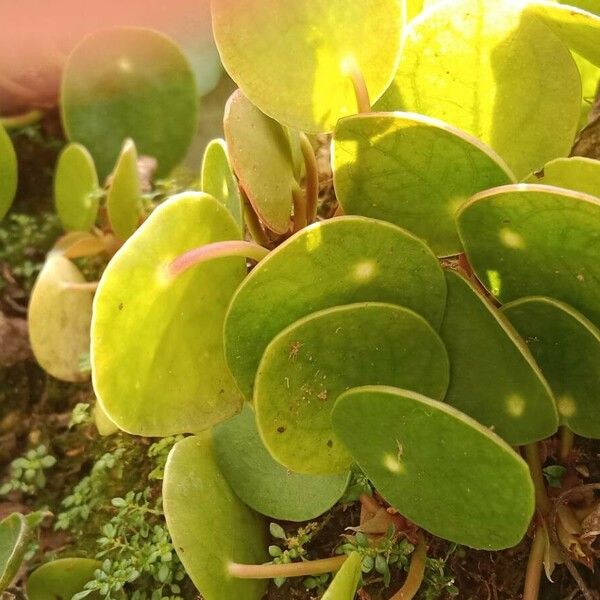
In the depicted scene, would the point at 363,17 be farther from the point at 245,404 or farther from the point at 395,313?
the point at 245,404

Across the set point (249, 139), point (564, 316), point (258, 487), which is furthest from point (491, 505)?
point (249, 139)

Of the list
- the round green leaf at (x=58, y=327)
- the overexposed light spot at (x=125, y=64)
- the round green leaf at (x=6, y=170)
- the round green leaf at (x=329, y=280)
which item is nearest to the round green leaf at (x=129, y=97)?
the overexposed light spot at (x=125, y=64)

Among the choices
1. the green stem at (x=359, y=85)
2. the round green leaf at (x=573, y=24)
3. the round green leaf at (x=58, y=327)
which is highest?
the round green leaf at (x=573, y=24)

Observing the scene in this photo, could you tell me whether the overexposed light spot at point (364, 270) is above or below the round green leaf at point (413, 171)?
below

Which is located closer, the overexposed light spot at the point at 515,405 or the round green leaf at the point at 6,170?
the overexposed light spot at the point at 515,405

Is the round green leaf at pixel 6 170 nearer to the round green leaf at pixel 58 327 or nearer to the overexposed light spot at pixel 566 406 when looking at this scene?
the round green leaf at pixel 58 327

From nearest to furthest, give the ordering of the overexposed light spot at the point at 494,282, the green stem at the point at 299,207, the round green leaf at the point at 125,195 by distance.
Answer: the overexposed light spot at the point at 494,282, the green stem at the point at 299,207, the round green leaf at the point at 125,195

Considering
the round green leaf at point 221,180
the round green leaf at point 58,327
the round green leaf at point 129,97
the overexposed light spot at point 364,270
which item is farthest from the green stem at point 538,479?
the round green leaf at point 129,97

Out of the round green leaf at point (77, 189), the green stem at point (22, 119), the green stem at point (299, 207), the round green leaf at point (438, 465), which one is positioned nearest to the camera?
the round green leaf at point (438, 465)
